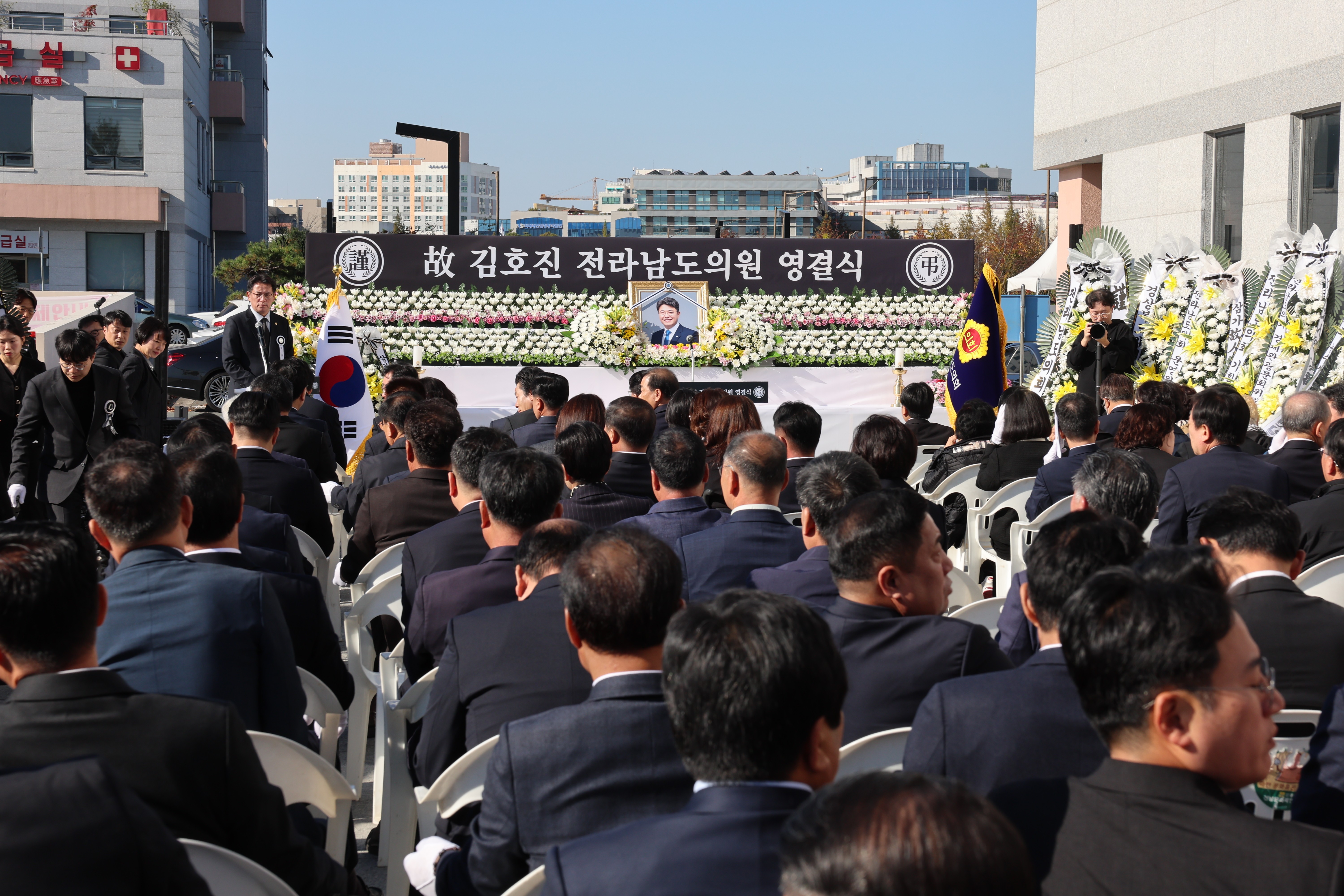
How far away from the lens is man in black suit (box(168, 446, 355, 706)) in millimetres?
3398

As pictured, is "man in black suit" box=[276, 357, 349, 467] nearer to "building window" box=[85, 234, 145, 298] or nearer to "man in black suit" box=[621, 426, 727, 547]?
"man in black suit" box=[621, 426, 727, 547]

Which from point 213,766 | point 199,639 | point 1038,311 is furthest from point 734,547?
point 1038,311

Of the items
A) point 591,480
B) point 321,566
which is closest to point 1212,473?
point 591,480

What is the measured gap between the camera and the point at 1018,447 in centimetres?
645

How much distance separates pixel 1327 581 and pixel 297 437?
4.84 meters

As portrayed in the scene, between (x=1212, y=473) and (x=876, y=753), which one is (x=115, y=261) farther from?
(x=876, y=753)

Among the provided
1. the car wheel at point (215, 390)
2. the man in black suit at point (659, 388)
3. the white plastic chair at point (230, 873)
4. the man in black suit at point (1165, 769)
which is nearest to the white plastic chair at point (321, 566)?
the man in black suit at point (659, 388)

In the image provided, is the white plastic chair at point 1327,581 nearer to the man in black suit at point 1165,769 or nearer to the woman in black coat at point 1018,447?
the woman in black coat at point 1018,447

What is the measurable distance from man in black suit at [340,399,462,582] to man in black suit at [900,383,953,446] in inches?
141

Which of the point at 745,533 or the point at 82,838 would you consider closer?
the point at 82,838

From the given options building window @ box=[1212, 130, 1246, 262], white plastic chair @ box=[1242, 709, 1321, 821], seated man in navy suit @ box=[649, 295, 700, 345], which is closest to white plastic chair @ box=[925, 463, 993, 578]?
white plastic chair @ box=[1242, 709, 1321, 821]

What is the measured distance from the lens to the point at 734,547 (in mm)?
3984

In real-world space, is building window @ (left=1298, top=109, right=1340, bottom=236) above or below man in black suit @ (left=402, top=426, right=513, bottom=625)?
above

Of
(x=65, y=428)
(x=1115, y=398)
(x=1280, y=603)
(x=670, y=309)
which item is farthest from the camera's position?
(x=670, y=309)
